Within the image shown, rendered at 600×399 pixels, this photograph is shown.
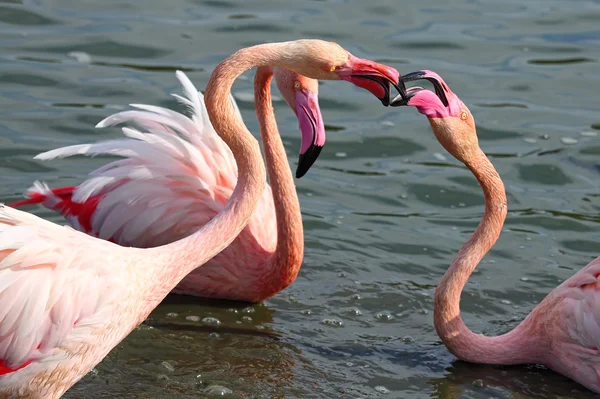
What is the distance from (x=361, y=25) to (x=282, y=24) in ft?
2.46

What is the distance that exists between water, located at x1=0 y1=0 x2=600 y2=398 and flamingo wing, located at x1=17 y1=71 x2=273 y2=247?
18.9 inches

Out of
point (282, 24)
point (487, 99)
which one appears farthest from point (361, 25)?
point (487, 99)

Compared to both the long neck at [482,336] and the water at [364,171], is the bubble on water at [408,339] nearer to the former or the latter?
the water at [364,171]

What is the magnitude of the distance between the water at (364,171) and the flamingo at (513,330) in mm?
124

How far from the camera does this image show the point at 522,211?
6.56 meters

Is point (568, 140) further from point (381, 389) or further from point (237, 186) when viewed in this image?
point (237, 186)

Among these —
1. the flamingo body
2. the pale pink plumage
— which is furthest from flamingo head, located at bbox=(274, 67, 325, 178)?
the flamingo body

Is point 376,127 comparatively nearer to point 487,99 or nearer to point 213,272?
point 487,99

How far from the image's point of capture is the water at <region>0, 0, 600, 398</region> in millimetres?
4742

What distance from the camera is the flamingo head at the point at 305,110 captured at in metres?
4.89

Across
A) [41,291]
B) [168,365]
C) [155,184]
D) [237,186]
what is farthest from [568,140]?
[41,291]

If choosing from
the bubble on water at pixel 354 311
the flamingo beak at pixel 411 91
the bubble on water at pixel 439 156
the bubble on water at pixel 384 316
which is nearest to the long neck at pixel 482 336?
the flamingo beak at pixel 411 91

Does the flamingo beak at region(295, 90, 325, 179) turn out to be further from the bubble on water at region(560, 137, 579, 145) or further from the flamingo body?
the bubble on water at region(560, 137, 579, 145)

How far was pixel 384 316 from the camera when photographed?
17.3ft
